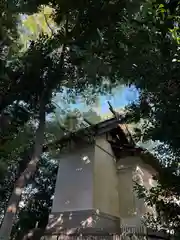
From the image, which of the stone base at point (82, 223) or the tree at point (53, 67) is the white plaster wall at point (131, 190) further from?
the tree at point (53, 67)

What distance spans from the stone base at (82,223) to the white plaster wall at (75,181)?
211 millimetres

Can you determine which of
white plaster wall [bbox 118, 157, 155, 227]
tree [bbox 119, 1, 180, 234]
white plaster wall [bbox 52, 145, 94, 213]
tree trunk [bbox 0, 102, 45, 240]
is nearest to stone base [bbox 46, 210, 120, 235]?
white plaster wall [bbox 52, 145, 94, 213]

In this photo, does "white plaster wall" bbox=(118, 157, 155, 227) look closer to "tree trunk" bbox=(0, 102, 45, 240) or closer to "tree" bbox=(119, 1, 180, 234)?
"tree" bbox=(119, 1, 180, 234)

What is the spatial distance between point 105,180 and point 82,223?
188cm

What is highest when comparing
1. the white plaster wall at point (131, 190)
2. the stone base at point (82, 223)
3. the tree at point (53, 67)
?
the tree at point (53, 67)

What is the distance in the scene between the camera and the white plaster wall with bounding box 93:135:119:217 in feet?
28.5

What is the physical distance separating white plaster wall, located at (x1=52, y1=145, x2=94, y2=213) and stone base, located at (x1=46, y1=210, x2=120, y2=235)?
0.21m

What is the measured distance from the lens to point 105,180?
30.6 feet

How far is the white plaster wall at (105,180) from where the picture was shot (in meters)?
8.70

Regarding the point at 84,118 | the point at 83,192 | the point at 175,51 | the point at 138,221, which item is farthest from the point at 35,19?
the point at 138,221

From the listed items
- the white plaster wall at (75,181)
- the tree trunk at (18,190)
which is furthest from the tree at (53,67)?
the white plaster wall at (75,181)

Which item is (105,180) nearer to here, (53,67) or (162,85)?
(53,67)

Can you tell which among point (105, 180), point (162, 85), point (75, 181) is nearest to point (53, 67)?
point (162, 85)

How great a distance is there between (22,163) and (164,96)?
17.7ft
